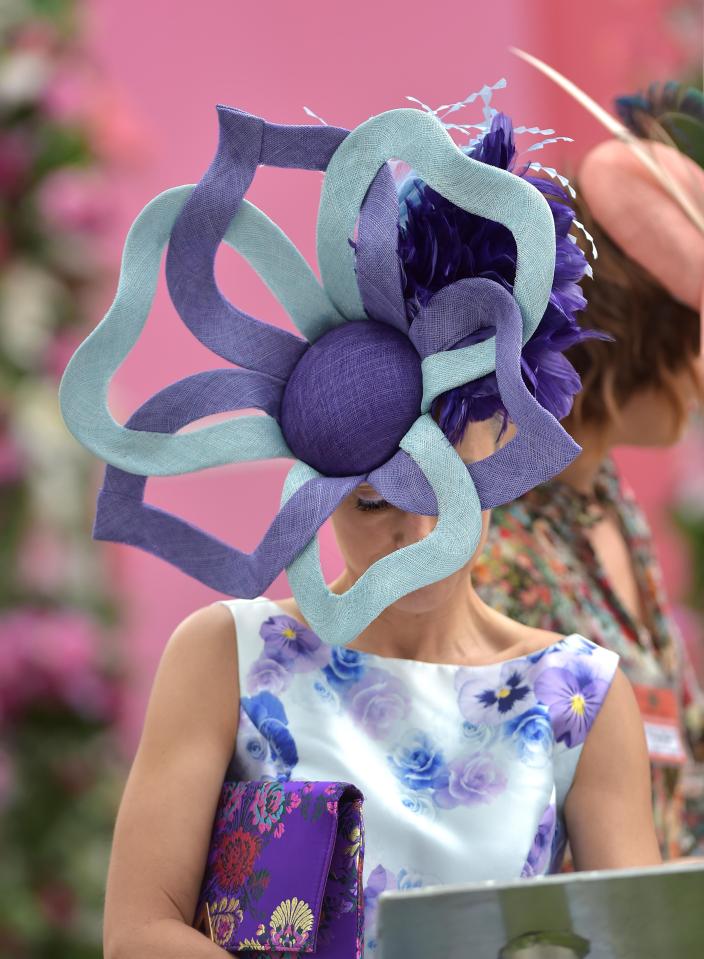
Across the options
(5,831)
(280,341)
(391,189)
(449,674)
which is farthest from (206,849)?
(5,831)

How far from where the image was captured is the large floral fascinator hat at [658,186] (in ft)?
4.39

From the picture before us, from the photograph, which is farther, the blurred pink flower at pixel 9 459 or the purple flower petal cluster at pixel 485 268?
the blurred pink flower at pixel 9 459

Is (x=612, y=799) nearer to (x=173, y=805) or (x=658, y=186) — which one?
(x=173, y=805)

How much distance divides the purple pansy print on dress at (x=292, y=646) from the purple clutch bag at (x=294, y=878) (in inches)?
4.2

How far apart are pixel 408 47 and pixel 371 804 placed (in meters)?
2.76

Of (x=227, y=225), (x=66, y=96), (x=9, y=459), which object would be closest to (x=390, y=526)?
(x=227, y=225)

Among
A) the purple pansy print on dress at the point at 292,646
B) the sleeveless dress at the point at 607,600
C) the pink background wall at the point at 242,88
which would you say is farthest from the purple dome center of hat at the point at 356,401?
the pink background wall at the point at 242,88

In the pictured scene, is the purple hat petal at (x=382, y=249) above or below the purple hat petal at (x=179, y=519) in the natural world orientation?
above

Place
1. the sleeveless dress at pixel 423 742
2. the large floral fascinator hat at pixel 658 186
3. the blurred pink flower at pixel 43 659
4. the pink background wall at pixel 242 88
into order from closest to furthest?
the sleeveless dress at pixel 423 742 < the large floral fascinator hat at pixel 658 186 < the blurred pink flower at pixel 43 659 < the pink background wall at pixel 242 88

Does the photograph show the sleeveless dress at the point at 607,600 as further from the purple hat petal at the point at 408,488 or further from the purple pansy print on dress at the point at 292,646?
the purple hat petal at the point at 408,488

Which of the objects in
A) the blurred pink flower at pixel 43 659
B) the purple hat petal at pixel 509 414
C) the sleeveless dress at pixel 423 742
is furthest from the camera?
the blurred pink flower at pixel 43 659

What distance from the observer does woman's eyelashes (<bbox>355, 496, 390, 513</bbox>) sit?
0.99 m

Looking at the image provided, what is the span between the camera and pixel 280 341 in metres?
1.01

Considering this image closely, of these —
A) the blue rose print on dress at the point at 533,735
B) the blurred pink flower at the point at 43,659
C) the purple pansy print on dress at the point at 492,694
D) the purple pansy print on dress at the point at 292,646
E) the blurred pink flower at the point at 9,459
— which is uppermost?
the purple pansy print on dress at the point at 292,646
